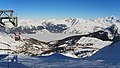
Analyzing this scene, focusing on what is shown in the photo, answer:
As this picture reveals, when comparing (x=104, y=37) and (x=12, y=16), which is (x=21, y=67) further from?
(x=104, y=37)

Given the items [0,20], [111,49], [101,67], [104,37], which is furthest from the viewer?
[104,37]

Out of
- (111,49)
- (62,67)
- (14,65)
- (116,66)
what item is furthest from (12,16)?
(111,49)

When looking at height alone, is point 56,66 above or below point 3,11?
below

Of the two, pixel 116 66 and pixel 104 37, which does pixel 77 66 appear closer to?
pixel 116 66

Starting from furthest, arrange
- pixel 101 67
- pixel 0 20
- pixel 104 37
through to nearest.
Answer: pixel 104 37 < pixel 0 20 < pixel 101 67

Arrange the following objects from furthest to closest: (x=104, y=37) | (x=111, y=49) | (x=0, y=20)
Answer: (x=104, y=37) → (x=111, y=49) → (x=0, y=20)

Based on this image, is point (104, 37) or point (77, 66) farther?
point (104, 37)

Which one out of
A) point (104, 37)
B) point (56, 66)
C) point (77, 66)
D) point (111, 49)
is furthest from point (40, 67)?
point (104, 37)

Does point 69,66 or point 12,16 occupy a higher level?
point 12,16

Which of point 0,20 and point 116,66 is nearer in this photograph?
point 116,66
